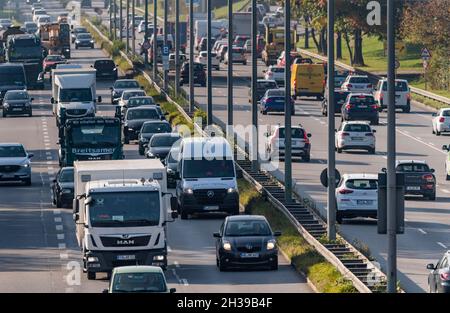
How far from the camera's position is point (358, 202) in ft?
168

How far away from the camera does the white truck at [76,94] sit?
7931 cm

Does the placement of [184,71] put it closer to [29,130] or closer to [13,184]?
[29,130]

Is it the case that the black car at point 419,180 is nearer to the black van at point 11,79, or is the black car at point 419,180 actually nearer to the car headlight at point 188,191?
the car headlight at point 188,191

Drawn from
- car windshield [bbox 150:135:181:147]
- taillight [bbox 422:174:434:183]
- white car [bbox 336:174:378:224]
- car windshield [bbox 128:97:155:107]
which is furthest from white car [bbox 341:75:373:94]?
white car [bbox 336:174:378:224]

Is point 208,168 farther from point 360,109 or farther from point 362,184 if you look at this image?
point 360,109

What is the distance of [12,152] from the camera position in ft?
205

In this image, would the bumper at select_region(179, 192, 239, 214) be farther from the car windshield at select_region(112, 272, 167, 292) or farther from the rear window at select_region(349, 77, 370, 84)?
the rear window at select_region(349, 77, 370, 84)

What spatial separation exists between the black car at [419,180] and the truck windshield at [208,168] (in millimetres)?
6295

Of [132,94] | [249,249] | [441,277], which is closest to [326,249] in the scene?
[249,249]

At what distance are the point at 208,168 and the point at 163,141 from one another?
40.5 ft

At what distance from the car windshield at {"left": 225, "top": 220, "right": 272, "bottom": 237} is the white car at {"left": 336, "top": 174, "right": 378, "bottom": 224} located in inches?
335

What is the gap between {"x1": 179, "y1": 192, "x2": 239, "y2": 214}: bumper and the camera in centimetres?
5234
